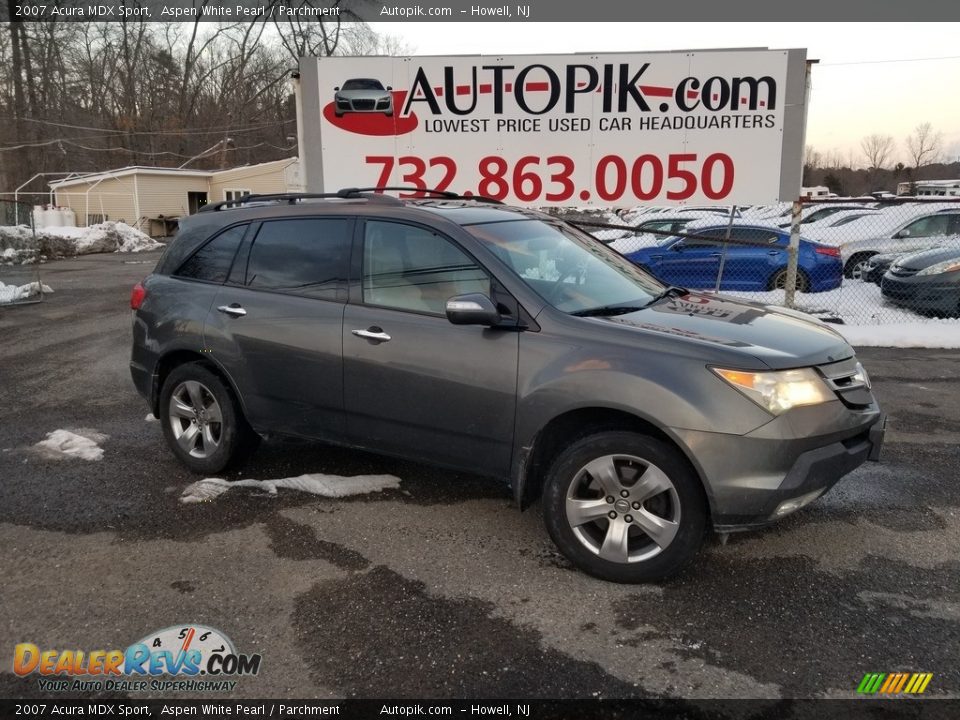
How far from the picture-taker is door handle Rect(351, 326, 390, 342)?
3864 mm

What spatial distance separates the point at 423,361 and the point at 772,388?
168 cm

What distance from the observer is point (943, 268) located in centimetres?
1023

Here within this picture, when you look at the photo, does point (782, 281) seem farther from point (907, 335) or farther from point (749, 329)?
point (749, 329)

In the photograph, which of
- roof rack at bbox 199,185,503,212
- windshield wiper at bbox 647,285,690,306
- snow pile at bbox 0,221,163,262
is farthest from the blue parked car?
snow pile at bbox 0,221,163,262

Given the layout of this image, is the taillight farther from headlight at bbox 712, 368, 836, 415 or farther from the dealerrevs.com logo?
headlight at bbox 712, 368, 836, 415

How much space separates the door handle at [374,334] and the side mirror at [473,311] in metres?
0.52

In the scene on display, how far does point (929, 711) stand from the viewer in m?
2.47

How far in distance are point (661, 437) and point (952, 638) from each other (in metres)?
1.36

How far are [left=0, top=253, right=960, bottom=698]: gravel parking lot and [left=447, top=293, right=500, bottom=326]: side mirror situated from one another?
118 centimetres

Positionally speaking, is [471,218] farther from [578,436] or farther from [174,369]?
[174,369]

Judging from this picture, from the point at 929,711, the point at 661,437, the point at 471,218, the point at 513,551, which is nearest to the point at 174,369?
the point at 471,218

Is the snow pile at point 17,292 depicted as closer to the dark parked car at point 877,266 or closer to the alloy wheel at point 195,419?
the alloy wheel at point 195,419

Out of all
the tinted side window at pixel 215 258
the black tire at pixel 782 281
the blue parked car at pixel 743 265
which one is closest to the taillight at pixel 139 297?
the tinted side window at pixel 215 258

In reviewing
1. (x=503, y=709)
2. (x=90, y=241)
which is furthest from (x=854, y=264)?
(x=90, y=241)
